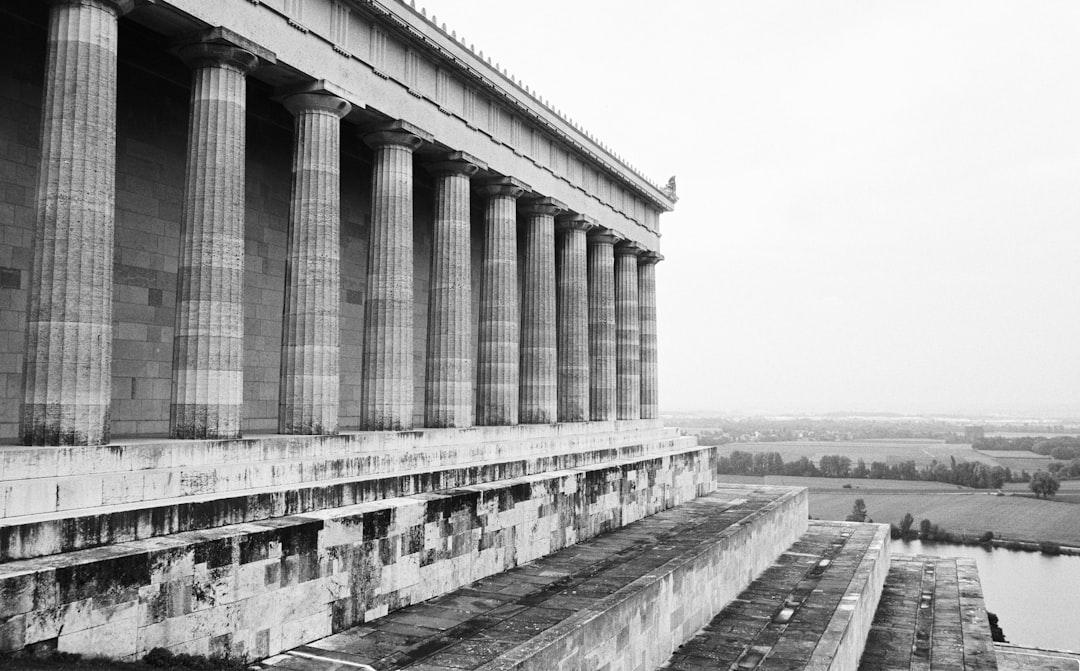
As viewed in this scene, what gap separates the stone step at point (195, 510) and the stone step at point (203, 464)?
0.74ft

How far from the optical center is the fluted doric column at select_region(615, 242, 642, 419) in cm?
4494

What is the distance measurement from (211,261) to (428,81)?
1129cm

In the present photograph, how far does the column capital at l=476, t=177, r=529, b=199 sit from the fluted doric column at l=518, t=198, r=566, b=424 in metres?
2.78

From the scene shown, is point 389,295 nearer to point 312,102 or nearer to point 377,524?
point 312,102

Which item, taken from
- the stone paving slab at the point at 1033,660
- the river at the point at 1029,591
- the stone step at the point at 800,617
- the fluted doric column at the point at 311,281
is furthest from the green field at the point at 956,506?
the fluted doric column at the point at 311,281

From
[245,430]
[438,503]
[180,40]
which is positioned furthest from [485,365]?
[180,40]

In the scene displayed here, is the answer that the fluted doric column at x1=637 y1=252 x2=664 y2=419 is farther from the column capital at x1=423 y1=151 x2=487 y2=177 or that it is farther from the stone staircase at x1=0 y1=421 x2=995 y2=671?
the column capital at x1=423 y1=151 x2=487 y2=177

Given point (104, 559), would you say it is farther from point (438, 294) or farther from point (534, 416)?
point (534, 416)

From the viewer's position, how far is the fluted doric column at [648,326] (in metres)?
46.9

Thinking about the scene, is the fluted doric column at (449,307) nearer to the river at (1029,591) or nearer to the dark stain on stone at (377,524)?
the dark stain on stone at (377,524)

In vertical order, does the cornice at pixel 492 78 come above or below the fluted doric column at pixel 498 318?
above

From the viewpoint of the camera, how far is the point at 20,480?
1355 cm

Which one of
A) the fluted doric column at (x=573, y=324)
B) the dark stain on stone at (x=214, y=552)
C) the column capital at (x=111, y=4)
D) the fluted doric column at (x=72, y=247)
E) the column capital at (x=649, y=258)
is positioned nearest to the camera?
the dark stain on stone at (x=214, y=552)

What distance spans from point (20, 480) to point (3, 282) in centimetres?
808
